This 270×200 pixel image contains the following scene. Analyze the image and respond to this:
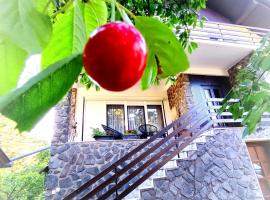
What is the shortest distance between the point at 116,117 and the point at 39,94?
22.9ft

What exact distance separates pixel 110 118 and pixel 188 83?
101 inches

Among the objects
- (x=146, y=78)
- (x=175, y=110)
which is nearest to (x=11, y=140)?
(x=175, y=110)

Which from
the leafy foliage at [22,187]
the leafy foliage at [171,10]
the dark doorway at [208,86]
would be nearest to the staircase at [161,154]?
the dark doorway at [208,86]

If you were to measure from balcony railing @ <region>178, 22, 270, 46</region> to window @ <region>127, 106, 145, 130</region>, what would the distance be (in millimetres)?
2772

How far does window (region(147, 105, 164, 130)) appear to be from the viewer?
7.52 m

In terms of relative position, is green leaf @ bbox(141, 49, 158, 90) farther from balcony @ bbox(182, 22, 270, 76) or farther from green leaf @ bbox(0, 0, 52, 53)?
balcony @ bbox(182, 22, 270, 76)

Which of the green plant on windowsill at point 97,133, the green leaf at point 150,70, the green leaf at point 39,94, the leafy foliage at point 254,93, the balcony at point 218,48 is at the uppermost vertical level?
the balcony at point 218,48

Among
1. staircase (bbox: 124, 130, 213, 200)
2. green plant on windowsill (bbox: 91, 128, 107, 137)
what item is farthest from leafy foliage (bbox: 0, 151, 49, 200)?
staircase (bbox: 124, 130, 213, 200)

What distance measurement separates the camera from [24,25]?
0.23 m

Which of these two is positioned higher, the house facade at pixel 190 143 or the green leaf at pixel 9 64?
the house facade at pixel 190 143

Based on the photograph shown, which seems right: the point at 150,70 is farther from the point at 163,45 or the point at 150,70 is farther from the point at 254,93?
the point at 254,93

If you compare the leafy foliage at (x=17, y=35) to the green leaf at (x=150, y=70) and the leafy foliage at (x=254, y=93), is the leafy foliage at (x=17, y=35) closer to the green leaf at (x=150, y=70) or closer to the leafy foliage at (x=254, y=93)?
the green leaf at (x=150, y=70)

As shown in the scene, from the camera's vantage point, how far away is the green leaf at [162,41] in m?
0.35

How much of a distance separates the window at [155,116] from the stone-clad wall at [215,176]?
2185 mm
